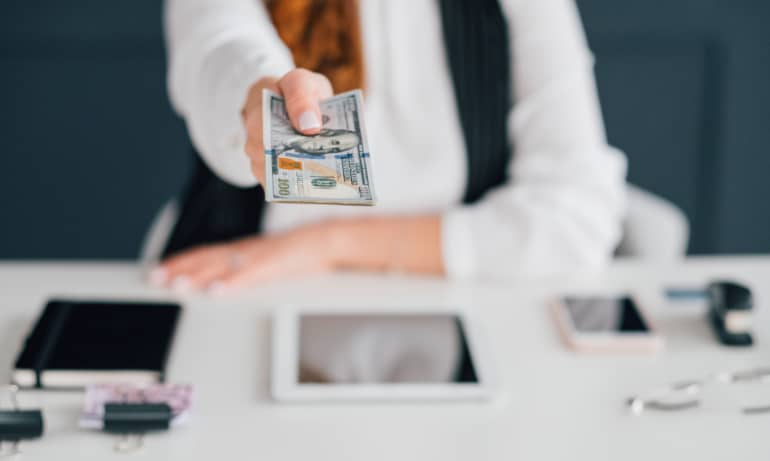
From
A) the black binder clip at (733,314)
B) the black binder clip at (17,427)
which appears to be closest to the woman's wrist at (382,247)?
the black binder clip at (733,314)

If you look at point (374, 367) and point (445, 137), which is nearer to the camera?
point (374, 367)

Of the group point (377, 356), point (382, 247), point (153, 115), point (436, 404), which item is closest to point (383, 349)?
point (377, 356)

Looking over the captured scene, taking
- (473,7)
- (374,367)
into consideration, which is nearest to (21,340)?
(374,367)

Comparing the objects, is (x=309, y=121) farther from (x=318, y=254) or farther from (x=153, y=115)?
(x=153, y=115)

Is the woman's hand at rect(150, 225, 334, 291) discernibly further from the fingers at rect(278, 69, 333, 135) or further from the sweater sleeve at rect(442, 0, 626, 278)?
the fingers at rect(278, 69, 333, 135)

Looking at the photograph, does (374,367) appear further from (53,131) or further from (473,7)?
(53,131)

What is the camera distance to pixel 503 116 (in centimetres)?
142

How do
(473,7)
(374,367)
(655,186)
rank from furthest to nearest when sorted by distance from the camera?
(655,186) → (473,7) → (374,367)

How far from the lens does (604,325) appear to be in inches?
44.8

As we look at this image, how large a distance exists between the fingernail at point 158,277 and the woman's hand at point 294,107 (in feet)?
1.34

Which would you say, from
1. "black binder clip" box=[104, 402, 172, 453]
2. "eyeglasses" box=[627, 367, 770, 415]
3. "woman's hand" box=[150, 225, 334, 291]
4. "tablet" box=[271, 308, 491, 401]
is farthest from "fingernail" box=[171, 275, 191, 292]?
"eyeglasses" box=[627, 367, 770, 415]

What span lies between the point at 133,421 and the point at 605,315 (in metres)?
0.62

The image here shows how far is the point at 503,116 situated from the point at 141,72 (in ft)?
3.99

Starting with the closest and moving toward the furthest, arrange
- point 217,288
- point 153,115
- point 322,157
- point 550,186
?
point 322,157
point 217,288
point 550,186
point 153,115
